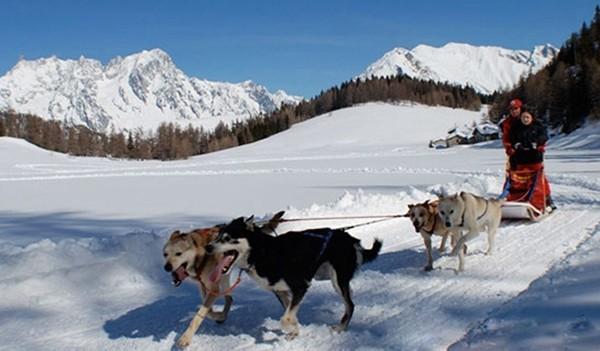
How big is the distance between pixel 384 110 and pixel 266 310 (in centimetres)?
11510

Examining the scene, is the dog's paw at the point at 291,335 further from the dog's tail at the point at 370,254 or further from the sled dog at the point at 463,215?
the sled dog at the point at 463,215

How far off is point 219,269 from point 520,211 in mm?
6475

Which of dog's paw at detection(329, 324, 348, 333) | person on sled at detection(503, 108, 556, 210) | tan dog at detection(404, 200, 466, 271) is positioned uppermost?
person on sled at detection(503, 108, 556, 210)

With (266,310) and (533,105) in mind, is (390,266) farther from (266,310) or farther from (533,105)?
(533,105)

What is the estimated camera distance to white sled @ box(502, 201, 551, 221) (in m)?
9.20

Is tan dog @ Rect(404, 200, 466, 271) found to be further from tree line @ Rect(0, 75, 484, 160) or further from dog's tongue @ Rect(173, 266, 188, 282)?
tree line @ Rect(0, 75, 484, 160)

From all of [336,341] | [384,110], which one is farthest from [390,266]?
[384,110]

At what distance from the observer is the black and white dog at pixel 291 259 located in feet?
14.6

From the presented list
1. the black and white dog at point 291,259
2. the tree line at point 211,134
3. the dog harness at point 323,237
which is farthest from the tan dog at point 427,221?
the tree line at point 211,134

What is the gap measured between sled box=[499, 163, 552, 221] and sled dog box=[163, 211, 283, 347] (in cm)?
624

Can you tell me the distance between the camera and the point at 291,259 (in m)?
4.58

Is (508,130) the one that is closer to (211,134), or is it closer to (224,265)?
(224,265)

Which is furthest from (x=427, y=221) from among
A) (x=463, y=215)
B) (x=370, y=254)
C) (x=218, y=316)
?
(x=218, y=316)

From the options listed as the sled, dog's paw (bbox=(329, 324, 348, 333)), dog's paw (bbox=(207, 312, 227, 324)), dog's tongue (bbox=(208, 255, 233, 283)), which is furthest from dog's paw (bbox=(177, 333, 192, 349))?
the sled
